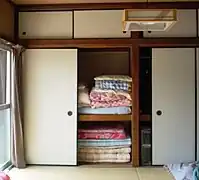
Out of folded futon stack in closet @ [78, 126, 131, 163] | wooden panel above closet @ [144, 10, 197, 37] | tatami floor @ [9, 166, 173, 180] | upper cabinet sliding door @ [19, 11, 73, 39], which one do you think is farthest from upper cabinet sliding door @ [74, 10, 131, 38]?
tatami floor @ [9, 166, 173, 180]

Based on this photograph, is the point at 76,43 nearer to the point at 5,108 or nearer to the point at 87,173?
the point at 5,108

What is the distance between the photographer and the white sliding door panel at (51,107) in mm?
4863

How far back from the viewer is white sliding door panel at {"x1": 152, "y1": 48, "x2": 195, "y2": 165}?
482 cm

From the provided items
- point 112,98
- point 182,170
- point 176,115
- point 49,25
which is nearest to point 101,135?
point 112,98

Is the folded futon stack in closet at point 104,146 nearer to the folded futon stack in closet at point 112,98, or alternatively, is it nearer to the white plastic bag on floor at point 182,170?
the folded futon stack in closet at point 112,98

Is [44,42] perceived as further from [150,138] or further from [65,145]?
[150,138]

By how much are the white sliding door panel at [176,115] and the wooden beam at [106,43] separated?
0.10 m

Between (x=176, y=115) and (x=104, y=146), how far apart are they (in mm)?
1064

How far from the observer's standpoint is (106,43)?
484 cm

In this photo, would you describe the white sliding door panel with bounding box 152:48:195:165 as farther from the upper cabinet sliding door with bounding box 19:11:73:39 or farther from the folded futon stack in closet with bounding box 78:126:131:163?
the upper cabinet sliding door with bounding box 19:11:73:39

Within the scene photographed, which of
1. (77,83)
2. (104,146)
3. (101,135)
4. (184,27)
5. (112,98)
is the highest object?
(184,27)

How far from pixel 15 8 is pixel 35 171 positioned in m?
2.19

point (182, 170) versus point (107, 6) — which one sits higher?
point (107, 6)

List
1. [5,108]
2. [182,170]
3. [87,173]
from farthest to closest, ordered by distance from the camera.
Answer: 1. [5,108]
2. [87,173]
3. [182,170]
